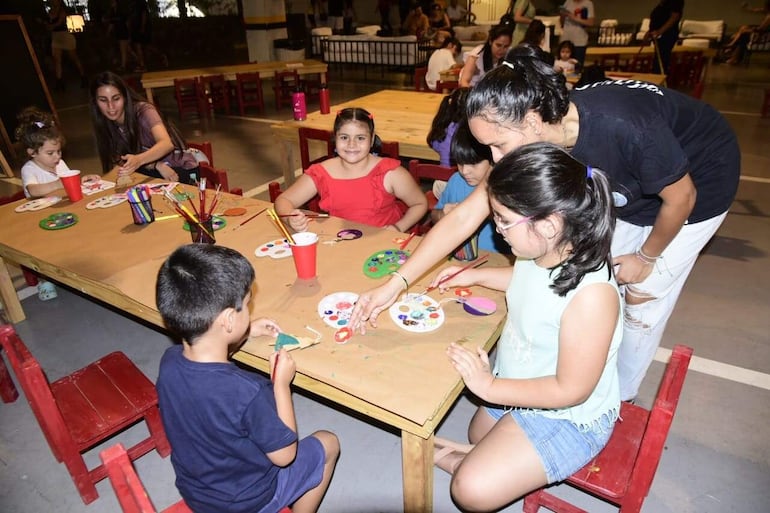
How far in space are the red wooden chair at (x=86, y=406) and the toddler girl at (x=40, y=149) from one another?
4.92ft

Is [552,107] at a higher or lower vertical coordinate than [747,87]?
higher

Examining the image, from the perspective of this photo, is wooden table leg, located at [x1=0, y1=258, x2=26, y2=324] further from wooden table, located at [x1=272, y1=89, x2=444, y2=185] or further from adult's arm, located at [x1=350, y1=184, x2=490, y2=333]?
adult's arm, located at [x1=350, y1=184, x2=490, y2=333]

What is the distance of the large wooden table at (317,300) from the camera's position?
4.70 feet

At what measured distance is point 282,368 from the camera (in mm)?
1447

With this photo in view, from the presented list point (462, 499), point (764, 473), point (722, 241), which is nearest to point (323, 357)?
point (462, 499)

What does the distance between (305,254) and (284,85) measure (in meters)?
7.85

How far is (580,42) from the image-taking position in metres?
7.52

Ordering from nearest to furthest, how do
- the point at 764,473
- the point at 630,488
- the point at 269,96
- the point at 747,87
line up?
the point at 630,488
the point at 764,473
the point at 747,87
the point at 269,96

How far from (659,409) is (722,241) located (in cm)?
332

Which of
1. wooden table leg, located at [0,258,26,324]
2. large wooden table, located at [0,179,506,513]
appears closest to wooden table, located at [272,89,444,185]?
large wooden table, located at [0,179,506,513]

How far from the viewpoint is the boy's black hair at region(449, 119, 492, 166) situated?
7.90 feet

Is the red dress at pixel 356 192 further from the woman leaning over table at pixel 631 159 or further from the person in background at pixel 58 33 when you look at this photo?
the person in background at pixel 58 33

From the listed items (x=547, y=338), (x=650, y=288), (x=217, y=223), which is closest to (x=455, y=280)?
(x=547, y=338)

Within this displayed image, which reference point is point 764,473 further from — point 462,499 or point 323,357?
point 323,357
